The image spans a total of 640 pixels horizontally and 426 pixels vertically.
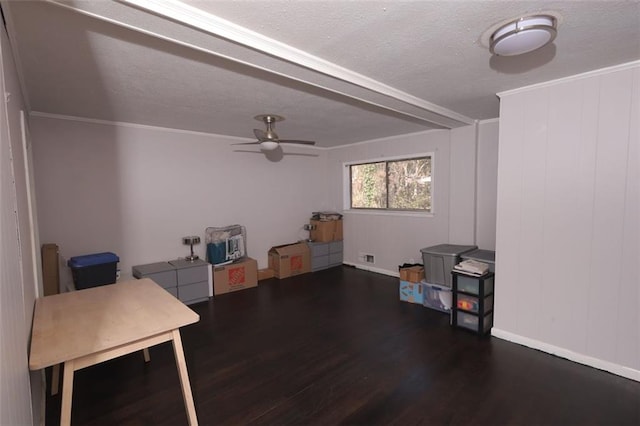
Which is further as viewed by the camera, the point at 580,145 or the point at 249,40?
the point at 580,145

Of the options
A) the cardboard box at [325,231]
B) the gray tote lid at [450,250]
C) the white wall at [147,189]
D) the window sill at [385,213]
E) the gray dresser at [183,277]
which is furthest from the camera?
the cardboard box at [325,231]

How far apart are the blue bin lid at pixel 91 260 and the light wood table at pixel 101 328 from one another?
133cm

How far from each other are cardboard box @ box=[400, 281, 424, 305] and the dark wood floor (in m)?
0.44

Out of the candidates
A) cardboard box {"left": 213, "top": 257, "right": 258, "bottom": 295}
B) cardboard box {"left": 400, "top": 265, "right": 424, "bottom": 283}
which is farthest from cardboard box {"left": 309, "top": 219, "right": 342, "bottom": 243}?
cardboard box {"left": 400, "top": 265, "right": 424, "bottom": 283}

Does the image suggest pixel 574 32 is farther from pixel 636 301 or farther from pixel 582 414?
pixel 582 414

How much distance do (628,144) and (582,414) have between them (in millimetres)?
1934

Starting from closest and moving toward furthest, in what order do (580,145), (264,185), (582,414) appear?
(582,414) → (580,145) → (264,185)

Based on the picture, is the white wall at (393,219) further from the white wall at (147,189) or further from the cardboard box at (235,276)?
the cardboard box at (235,276)

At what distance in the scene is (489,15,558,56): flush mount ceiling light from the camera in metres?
1.55

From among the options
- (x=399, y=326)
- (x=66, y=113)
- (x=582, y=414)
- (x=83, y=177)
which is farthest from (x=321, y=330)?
(x=66, y=113)

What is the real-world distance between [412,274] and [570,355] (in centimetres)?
168

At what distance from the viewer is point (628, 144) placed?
→ 2246 millimetres

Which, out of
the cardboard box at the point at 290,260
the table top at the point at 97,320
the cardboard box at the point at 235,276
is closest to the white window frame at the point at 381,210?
Result: the cardboard box at the point at 290,260

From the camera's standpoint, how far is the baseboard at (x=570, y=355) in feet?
7.57
